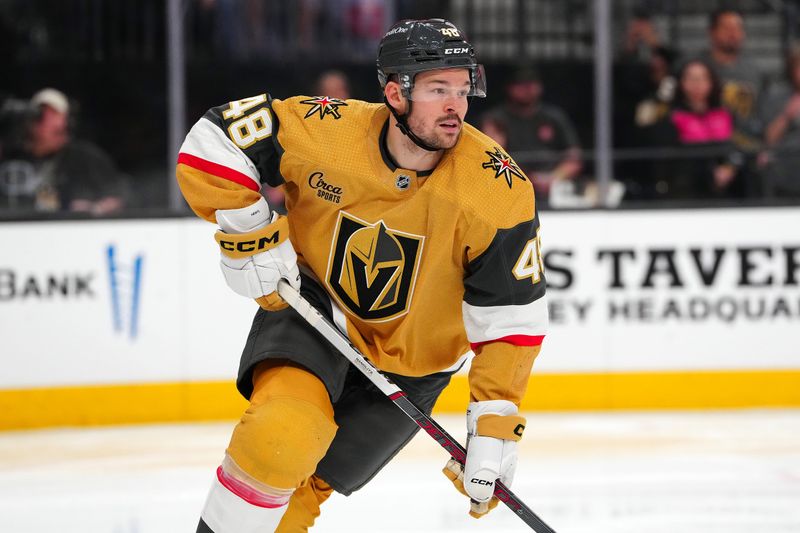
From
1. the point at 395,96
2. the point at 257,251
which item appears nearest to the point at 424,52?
the point at 395,96

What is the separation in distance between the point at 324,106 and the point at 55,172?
283cm

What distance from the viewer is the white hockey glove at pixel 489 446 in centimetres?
249

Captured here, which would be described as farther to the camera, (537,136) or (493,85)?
(493,85)

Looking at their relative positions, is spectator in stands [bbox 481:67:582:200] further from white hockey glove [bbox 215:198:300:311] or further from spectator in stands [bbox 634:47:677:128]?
white hockey glove [bbox 215:198:300:311]

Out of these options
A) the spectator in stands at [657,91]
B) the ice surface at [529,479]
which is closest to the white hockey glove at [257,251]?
the ice surface at [529,479]

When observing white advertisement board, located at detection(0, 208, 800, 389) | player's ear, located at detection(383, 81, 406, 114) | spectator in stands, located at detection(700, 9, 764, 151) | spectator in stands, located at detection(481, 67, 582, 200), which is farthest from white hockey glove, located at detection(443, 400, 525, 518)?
spectator in stands, located at detection(700, 9, 764, 151)

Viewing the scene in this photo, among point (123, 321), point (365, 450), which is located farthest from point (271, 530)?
point (123, 321)

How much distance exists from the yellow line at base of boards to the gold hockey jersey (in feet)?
7.85

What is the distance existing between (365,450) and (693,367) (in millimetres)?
2872

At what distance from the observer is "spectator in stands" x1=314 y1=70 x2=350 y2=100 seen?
557 centimetres

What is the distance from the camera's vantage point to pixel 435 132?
247cm

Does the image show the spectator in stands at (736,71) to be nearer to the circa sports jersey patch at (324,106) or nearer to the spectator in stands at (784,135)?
the spectator in stands at (784,135)

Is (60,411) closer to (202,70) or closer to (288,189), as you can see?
(202,70)

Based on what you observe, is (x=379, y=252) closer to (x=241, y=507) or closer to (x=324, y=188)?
(x=324, y=188)
